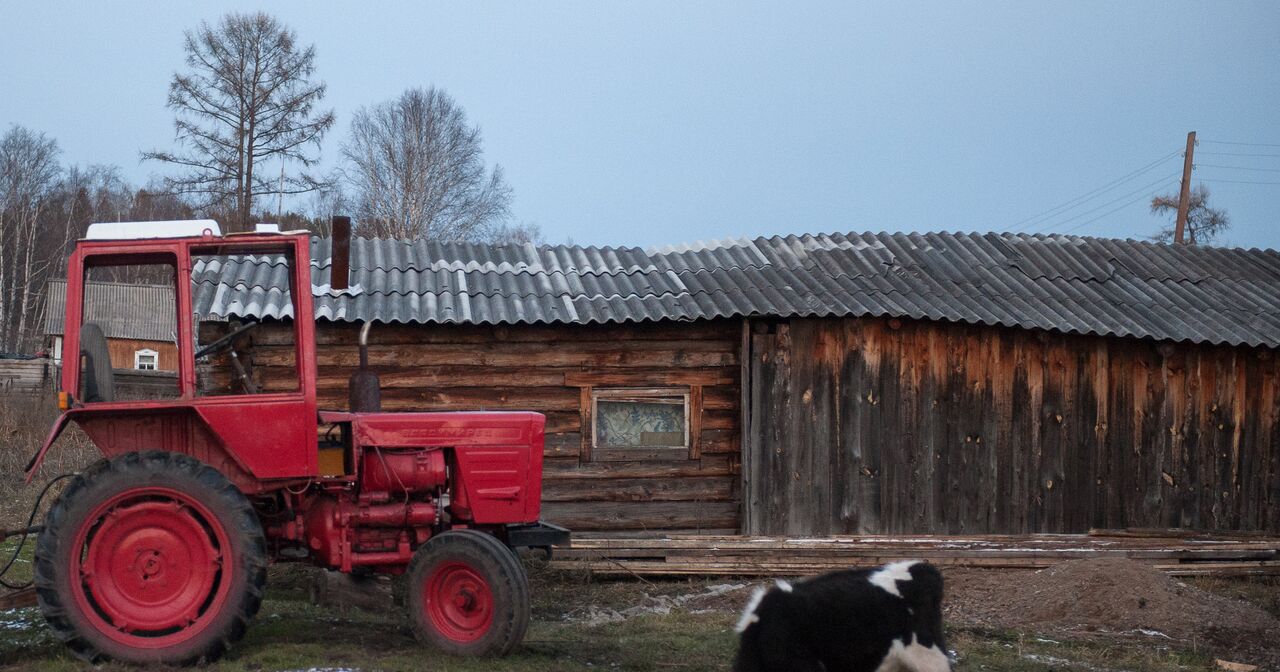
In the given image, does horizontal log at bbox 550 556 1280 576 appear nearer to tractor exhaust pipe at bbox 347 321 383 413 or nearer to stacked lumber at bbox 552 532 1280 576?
stacked lumber at bbox 552 532 1280 576

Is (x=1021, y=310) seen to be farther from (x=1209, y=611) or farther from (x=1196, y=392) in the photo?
(x=1209, y=611)

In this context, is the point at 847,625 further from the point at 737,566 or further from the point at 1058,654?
the point at 737,566

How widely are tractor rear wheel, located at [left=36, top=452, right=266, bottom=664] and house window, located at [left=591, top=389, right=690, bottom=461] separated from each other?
19.2 ft

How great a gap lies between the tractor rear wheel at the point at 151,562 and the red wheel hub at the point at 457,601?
3.27 feet

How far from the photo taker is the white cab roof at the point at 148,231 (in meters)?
6.46

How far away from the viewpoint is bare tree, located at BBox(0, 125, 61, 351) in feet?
131

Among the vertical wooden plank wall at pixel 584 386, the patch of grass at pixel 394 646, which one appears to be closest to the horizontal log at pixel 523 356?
the vertical wooden plank wall at pixel 584 386

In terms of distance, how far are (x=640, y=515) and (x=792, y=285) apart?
9.82 feet

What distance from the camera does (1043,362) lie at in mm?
12219

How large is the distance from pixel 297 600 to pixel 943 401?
6.92m

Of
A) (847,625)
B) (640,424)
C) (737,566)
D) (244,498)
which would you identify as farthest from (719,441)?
(244,498)

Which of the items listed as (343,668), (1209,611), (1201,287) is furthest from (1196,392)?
(343,668)

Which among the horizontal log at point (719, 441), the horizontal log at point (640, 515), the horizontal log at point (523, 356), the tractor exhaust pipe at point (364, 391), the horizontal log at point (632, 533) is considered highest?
the horizontal log at point (523, 356)

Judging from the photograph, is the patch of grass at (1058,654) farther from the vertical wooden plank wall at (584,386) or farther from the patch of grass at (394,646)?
the vertical wooden plank wall at (584,386)
